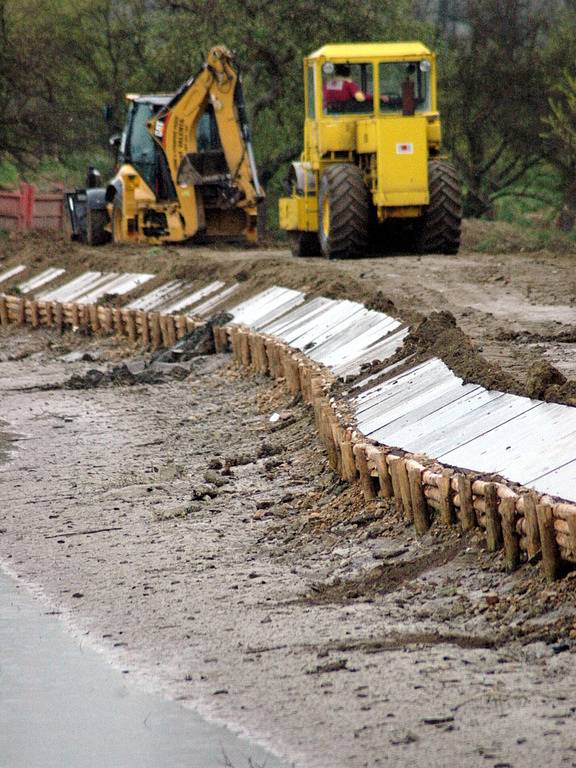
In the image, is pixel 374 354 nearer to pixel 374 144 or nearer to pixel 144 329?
pixel 374 144

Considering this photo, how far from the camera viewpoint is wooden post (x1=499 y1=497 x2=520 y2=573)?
284 inches

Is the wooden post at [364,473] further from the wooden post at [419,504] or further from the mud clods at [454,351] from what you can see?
the mud clods at [454,351]

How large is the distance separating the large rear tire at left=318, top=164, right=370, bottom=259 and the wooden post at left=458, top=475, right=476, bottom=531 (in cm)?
1199

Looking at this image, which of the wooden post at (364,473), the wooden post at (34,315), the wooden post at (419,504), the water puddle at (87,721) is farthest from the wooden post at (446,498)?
the wooden post at (34,315)

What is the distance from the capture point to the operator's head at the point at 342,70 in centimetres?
1991

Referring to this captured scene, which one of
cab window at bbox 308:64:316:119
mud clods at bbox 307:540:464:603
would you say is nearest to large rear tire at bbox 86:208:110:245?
cab window at bbox 308:64:316:119

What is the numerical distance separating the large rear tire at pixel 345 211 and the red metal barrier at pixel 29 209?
1555cm

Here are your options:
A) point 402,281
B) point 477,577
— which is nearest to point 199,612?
point 477,577

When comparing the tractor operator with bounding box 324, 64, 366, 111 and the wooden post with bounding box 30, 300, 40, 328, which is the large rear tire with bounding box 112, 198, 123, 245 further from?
the tractor operator with bounding box 324, 64, 366, 111

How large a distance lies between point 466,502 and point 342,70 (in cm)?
1321

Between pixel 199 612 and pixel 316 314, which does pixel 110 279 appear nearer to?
pixel 316 314

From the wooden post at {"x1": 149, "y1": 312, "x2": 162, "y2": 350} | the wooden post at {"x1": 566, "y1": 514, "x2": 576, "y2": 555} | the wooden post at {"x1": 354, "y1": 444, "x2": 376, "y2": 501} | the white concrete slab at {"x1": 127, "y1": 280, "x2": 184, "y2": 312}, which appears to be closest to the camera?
the wooden post at {"x1": 566, "y1": 514, "x2": 576, "y2": 555}

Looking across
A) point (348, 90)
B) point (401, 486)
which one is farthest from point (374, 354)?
point (348, 90)

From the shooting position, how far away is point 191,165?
24000mm
